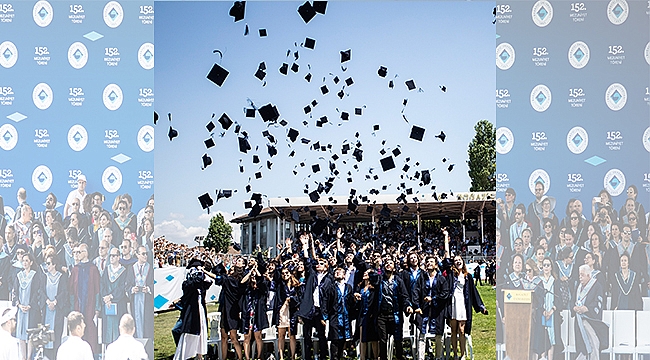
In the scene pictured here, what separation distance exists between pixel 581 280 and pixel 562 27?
171cm

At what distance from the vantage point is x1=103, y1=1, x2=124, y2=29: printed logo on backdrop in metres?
4.09

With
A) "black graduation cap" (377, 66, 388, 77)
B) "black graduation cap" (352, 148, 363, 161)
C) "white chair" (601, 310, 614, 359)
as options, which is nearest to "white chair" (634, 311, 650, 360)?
"white chair" (601, 310, 614, 359)

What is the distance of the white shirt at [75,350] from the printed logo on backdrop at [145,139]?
1326 mm

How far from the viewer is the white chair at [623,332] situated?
13.0ft

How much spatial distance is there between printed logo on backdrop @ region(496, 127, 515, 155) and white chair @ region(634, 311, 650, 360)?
1366mm

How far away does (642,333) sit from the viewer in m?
3.96

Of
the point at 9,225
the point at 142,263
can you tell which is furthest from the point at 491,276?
the point at 9,225

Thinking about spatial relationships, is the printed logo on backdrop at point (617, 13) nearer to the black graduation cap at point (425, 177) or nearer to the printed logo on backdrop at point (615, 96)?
the printed logo on backdrop at point (615, 96)

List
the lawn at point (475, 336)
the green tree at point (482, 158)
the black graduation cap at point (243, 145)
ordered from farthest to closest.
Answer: the green tree at point (482, 158) < the black graduation cap at point (243, 145) < the lawn at point (475, 336)

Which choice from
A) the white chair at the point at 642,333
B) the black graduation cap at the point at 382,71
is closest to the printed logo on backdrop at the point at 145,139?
the black graduation cap at the point at 382,71

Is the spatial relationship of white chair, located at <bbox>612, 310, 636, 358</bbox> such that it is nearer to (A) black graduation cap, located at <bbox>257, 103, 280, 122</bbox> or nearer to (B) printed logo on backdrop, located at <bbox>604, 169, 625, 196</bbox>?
(B) printed logo on backdrop, located at <bbox>604, 169, 625, 196</bbox>

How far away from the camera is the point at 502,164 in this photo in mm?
4086

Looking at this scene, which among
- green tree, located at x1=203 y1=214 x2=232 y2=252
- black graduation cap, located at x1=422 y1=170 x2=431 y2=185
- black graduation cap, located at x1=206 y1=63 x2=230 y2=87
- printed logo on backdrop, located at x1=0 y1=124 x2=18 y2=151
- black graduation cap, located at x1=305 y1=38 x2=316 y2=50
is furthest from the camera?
green tree, located at x1=203 y1=214 x2=232 y2=252

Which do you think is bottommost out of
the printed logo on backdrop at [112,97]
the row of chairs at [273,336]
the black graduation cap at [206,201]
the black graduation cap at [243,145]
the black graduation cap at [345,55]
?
the row of chairs at [273,336]
